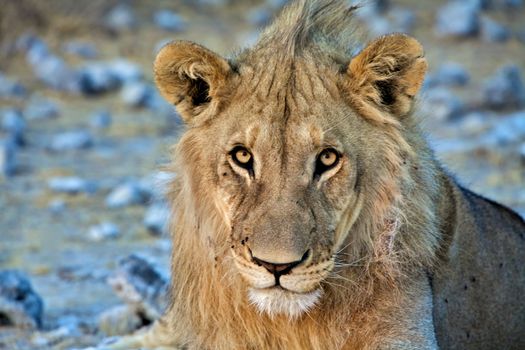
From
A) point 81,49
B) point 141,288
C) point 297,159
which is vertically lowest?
point 141,288

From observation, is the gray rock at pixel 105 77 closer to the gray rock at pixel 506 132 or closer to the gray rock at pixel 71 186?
the gray rock at pixel 71 186

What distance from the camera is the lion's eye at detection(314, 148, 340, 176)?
11.8ft

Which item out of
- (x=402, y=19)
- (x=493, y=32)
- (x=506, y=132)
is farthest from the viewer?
(x=402, y=19)

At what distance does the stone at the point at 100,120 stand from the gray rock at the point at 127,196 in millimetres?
1972

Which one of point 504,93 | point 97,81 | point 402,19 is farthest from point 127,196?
point 402,19

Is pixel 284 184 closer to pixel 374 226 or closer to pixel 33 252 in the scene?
pixel 374 226

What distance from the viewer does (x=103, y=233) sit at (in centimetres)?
757

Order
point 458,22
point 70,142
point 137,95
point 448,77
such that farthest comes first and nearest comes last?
point 458,22 → point 448,77 → point 137,95 → point 70,142

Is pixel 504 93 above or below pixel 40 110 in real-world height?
above

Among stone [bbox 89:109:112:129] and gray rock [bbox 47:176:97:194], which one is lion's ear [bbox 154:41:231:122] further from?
stone [bbox 89:109:112:129]

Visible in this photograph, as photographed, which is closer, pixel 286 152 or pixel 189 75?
pixel 286 152

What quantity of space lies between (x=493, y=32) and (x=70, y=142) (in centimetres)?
535

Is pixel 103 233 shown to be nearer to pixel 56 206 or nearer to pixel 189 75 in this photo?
pixel 56 206

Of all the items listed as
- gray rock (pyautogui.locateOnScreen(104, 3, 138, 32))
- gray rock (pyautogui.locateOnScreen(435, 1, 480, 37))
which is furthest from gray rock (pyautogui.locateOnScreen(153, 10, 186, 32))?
gray rock (pyautogui.locateOnScreen(435, 1, 480, 37))
